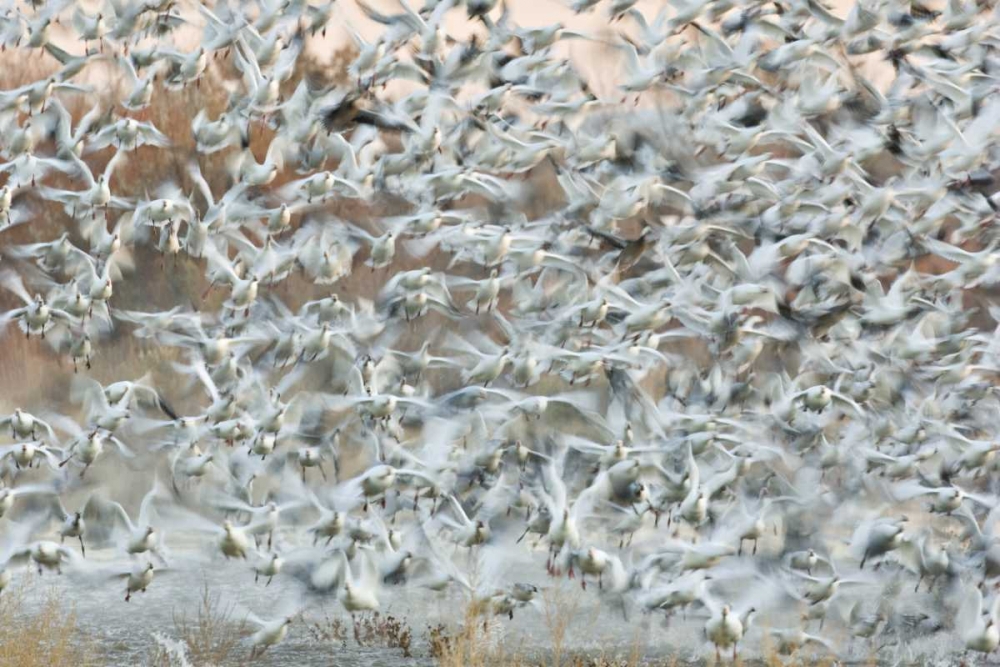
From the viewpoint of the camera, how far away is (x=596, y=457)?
8.82m

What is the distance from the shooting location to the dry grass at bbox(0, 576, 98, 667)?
742 cm

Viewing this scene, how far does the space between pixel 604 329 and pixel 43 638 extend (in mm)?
3239

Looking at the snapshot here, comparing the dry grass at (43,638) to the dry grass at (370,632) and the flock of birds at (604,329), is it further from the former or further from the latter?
the dry grass at (370,632)

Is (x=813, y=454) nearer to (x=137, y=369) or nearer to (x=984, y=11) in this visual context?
(x=984, y=11)

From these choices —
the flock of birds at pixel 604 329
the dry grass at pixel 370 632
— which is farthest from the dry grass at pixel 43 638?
the dry grass at pixel 370 632

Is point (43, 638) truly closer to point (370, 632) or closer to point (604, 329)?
point (370, 632)

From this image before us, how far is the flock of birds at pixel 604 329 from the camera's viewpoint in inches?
339

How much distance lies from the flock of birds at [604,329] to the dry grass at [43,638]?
320 mm

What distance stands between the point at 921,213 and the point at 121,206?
14.7 ft

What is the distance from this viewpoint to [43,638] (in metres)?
7.87

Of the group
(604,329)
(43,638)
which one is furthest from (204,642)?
(604,329)

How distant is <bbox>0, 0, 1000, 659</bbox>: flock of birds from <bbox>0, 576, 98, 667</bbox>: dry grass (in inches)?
12.6

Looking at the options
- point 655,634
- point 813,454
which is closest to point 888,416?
point 813,454

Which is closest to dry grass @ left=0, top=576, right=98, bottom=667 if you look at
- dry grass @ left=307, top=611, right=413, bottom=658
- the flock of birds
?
the flock of birds
